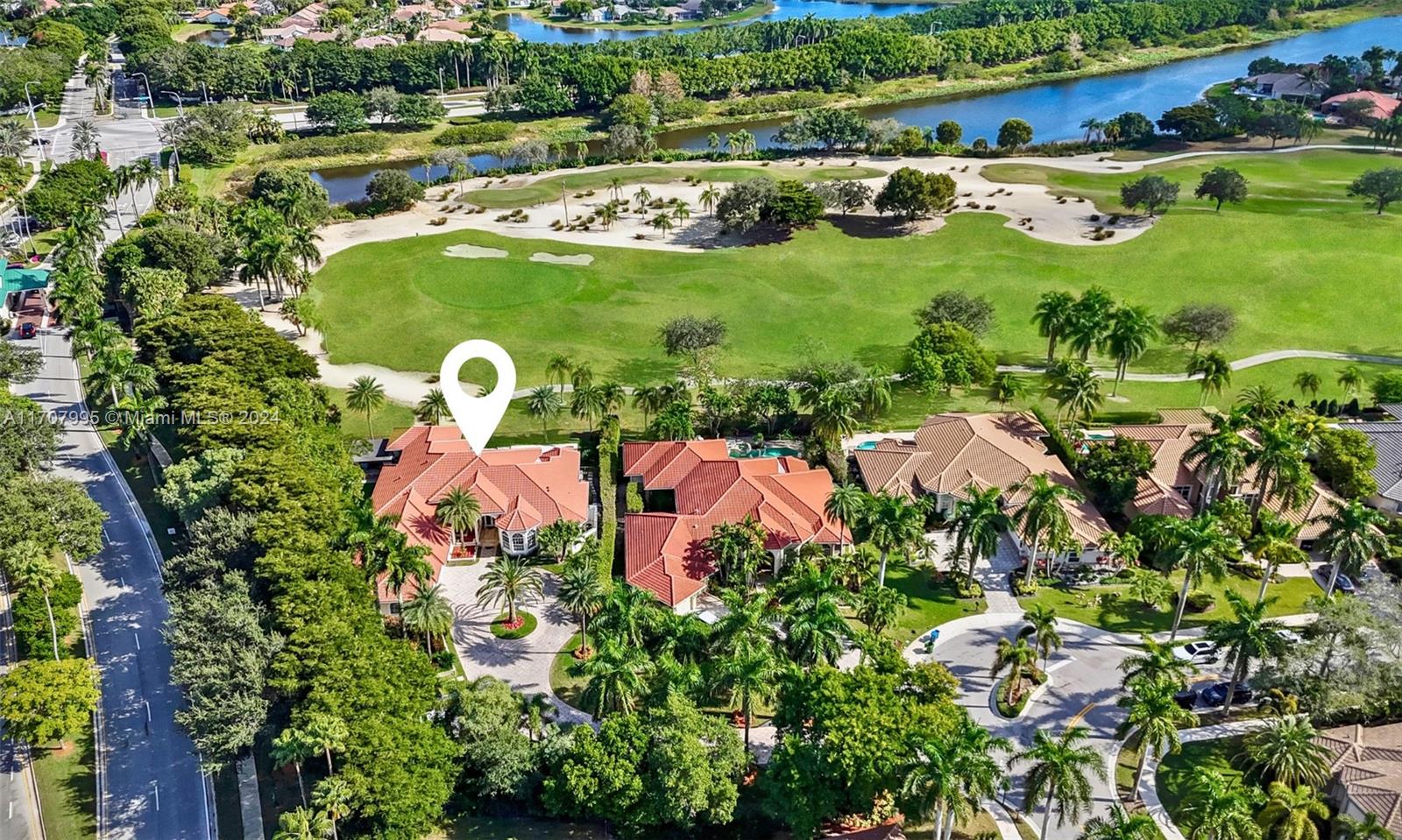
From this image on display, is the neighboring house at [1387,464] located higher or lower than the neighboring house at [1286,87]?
lower

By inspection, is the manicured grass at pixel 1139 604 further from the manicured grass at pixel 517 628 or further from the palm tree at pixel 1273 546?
the manicured grass at pixel 517 628

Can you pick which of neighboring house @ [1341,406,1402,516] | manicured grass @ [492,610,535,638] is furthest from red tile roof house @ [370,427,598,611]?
neighboring house @ [1341,406,1402,516]

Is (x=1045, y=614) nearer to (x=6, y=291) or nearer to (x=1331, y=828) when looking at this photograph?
(x=1331, y=828)

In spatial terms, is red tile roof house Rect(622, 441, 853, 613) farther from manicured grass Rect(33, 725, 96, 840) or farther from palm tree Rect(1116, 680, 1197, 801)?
manicured grass Rect(33, 725, 96, 840)

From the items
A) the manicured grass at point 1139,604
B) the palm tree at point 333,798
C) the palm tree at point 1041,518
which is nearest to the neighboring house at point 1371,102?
the manicured grass at point 1139,604

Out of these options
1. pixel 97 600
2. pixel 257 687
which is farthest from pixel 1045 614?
pixel 97 600

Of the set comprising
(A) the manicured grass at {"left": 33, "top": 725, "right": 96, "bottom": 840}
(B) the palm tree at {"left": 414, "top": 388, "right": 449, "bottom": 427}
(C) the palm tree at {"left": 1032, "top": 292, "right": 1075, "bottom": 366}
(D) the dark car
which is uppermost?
(C) the palm tree at {"left": 1032, "top": 292, "right": 1075, "bottom": 366}
